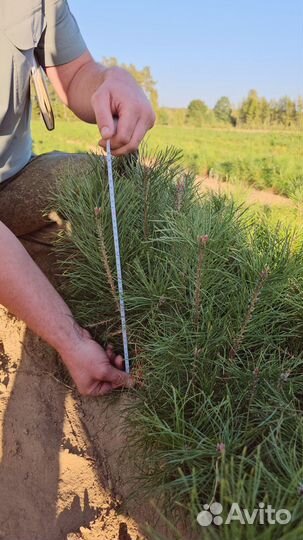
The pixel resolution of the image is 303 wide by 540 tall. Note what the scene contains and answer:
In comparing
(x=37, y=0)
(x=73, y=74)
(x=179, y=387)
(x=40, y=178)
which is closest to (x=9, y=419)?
(x=179, y=387)

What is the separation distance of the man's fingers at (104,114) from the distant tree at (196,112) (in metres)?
30.2

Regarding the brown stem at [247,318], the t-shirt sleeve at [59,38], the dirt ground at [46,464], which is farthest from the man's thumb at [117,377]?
the t-shirt sleeve at [59,38]

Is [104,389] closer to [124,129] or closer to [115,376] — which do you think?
[115,376]

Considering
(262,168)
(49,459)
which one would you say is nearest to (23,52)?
(49,459)

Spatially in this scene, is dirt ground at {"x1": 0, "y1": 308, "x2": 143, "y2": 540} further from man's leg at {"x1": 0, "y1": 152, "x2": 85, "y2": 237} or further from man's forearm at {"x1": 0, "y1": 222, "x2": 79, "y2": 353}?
man's leg at {"x1": 0, "y1": 152, "x2": 85, "y2": 237}

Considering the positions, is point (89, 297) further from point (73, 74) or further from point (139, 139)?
point (73, 74)

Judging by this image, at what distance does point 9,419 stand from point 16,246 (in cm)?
36

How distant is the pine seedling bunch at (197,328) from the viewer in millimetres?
714

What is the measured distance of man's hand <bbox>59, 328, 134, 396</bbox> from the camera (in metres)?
1.00

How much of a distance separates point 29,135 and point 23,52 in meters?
0.25

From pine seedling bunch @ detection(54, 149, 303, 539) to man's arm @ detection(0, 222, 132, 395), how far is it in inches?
2.8

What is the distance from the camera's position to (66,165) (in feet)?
4.73

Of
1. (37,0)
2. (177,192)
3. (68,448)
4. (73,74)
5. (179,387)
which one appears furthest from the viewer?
(73,74)

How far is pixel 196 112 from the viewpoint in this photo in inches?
1309
